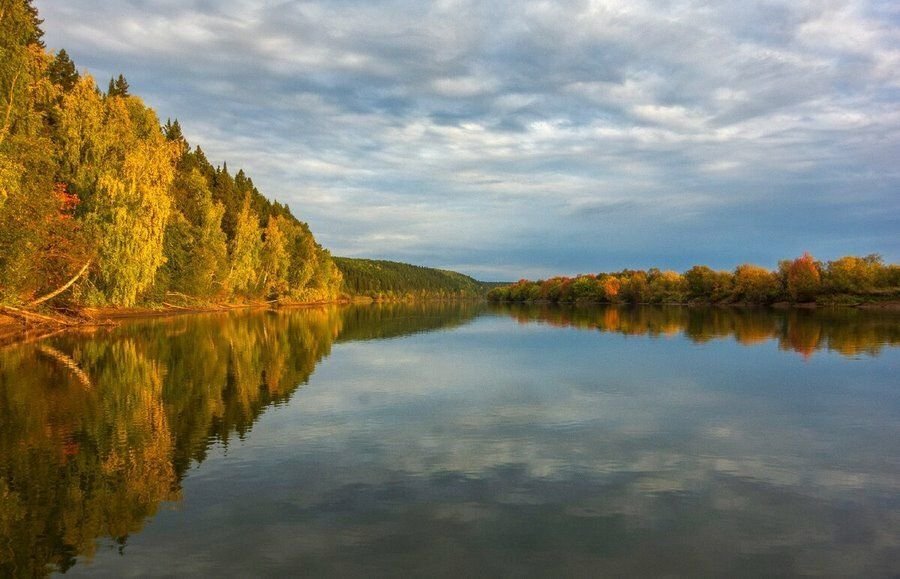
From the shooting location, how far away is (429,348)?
129 feet

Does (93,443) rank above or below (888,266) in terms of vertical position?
below

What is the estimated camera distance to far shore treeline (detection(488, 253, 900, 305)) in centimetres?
11094

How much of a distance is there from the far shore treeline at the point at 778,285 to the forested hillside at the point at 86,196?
110501 millimetres

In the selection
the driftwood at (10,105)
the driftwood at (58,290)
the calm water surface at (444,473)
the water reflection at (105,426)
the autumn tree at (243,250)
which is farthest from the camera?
the autumn tree at (243,250)

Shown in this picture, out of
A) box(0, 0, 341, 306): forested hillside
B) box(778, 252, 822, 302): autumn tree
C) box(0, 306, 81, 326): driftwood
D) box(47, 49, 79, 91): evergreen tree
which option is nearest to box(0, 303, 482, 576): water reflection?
box(0, 0, 341, 306): forested hillside

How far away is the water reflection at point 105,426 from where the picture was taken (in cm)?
922

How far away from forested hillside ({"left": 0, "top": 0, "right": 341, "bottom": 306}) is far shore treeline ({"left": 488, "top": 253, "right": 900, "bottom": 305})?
111 meters

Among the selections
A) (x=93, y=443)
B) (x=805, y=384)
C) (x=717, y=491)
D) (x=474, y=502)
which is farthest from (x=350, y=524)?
(x=805, y=384)

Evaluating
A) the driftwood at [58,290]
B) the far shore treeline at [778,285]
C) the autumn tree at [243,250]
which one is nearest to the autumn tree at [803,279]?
the far shore treeline at [778,285]

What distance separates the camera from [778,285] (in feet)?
403

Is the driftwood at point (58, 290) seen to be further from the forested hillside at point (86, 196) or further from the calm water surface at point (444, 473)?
the calm water surface at point (444, 473)

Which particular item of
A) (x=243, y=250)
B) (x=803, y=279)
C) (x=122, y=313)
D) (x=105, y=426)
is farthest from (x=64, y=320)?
(x=803, y=279)

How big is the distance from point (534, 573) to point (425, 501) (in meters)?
3.07

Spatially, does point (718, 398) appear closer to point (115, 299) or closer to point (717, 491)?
point (717, 491)
